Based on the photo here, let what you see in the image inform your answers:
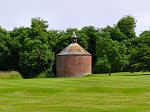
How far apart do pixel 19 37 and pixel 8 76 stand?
3280 cm

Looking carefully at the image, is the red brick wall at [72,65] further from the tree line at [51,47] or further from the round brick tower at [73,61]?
the tree line at [51,47]

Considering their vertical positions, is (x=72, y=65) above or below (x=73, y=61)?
below

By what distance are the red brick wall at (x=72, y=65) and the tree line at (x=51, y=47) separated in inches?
113

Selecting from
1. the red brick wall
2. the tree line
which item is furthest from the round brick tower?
the tree line

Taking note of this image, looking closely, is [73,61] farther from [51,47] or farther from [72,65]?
[51,47]

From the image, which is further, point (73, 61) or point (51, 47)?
point (51, 47)

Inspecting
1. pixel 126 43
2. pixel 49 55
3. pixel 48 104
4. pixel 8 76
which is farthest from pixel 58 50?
pixel 48 104

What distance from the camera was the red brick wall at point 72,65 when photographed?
320 ft

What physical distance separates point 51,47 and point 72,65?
9.97 meters

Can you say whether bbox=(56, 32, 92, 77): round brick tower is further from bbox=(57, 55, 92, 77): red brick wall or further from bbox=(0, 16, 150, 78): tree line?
bbox=(0, 16, 150, 78): tree line

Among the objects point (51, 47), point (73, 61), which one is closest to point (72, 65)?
point (73, 61)

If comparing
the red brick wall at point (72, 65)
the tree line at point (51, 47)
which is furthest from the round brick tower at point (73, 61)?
the tree line at point (51, 47)

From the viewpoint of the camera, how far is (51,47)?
347 ft

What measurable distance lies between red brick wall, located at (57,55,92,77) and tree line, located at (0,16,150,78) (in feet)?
9.39
